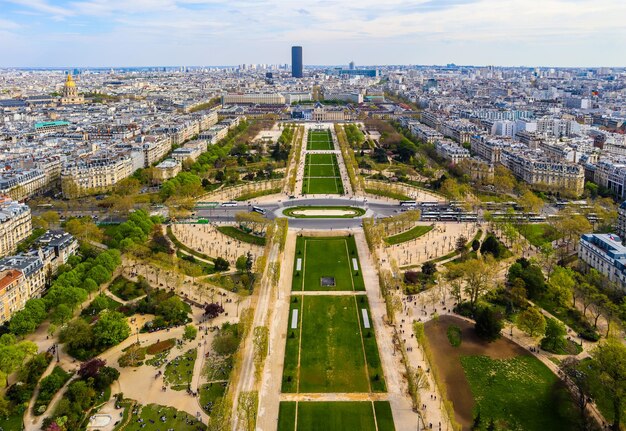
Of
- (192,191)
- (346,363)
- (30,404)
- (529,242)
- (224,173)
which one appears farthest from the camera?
(224,173)

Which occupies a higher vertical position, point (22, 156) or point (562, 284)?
point (22, 156)

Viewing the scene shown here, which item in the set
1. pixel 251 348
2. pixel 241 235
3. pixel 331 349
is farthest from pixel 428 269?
pixel 241 235

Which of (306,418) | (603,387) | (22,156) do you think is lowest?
(306,418)

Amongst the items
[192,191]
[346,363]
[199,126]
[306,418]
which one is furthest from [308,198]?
[199,126]

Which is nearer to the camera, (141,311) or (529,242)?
(141,311)

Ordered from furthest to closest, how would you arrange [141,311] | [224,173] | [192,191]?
[224,173] → [192,191] → [141,311]

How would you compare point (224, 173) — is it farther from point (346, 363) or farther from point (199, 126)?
point (346, 363)

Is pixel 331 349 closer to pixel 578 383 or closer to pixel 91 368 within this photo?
pixel 578 383
